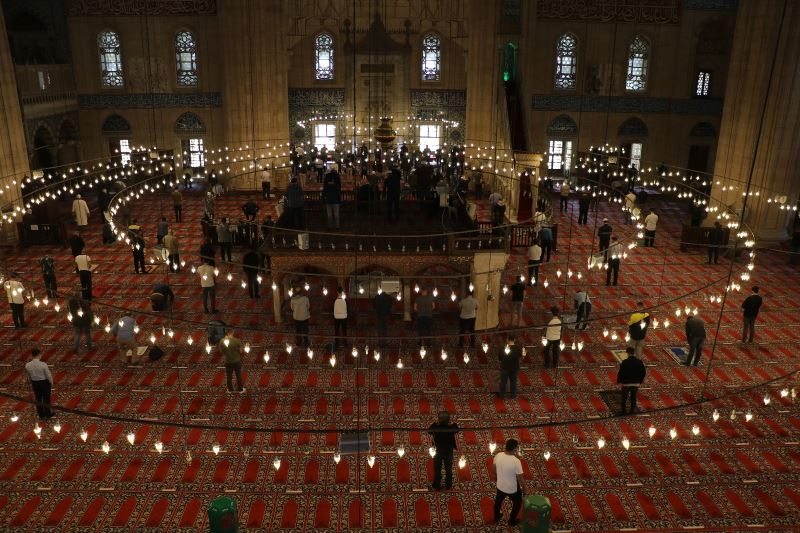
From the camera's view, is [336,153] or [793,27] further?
[336,153]

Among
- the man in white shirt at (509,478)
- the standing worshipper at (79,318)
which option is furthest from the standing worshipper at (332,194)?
the man in white shirt at (509,478)

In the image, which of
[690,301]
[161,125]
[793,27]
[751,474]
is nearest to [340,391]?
[751,474]

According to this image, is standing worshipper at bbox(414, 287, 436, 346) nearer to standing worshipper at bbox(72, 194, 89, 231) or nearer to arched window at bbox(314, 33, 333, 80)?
standing worshipper at bbox(72, 194, 89, 231)

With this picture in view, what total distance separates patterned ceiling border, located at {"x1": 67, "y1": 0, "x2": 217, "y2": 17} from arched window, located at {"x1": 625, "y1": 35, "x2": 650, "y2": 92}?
431 inches

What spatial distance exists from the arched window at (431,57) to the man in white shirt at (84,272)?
44.6ft

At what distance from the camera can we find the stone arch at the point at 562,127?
63.0 feet

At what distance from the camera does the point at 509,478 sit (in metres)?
5.23

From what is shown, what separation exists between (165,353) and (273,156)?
367 inches

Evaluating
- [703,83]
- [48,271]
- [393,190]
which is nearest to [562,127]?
[703,83]

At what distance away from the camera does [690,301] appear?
404 inches

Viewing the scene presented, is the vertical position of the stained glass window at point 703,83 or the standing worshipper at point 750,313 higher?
the stained glass window at point 703,83

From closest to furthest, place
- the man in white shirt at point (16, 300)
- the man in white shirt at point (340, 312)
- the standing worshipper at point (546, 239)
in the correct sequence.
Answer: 1. the man in white shirt at point (340, 312)
2. the man in white shirt at point (16, 300)
3. the standing worshipper at point (546, 239)

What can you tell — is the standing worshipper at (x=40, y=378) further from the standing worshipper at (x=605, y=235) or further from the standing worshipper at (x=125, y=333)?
the standing worshipper at (x=605, y=235)

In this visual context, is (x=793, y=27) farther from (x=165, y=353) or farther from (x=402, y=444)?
(x=165, y=353)
